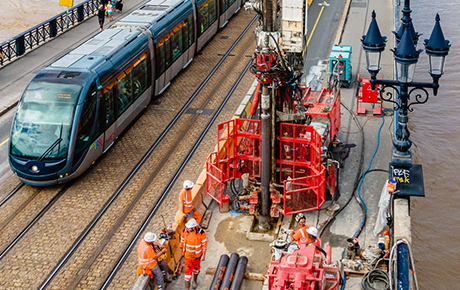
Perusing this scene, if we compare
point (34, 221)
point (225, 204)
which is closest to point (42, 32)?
point (34, 221)

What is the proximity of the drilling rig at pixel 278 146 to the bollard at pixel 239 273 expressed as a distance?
2.29 metres

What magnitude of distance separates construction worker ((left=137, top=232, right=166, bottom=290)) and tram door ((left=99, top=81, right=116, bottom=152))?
7753mm

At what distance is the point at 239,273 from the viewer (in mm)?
14523

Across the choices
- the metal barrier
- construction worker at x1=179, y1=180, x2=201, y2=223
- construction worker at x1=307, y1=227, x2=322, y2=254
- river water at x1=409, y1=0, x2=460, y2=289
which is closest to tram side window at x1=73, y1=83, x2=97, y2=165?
construction worker at x1=179, y1=180, x2=201, y2=223

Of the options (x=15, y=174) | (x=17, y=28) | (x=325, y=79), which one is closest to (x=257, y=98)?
(x=325, y=79)

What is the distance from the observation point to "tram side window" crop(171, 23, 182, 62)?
26.0 m

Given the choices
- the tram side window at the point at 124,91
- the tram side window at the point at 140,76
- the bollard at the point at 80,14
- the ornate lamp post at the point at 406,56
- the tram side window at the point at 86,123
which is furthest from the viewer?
A: the bollard at the point at 80,14

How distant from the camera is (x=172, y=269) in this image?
593 inches

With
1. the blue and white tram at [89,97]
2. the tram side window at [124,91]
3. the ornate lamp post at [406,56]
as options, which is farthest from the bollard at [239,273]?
the tram side window at [124,91]

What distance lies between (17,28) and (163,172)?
21210 mm

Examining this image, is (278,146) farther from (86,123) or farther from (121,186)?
(86,123)

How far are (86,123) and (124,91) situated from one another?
300 cm

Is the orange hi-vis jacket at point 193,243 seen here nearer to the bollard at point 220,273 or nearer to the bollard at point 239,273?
the bollard at point 220,273

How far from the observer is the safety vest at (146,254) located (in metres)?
13.2
